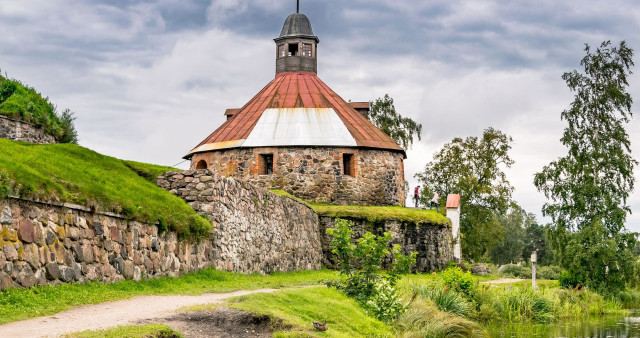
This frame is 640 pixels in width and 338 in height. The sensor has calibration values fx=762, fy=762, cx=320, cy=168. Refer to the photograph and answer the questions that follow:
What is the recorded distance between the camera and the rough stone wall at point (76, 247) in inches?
439

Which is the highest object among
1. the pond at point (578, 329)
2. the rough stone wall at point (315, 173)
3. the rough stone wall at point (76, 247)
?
the rough stone wall at point (315, 173)

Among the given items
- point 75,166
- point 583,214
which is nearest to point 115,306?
point 75,166

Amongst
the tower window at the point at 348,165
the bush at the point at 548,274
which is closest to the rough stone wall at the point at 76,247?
the tower window at the point at 348,165

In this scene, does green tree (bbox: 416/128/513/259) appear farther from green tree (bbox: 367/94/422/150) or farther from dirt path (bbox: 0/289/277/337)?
dirt path (bbox: 0/289/277/337)

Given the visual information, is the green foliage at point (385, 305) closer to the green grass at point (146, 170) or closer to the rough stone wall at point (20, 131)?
the green grass at point (146, 170)

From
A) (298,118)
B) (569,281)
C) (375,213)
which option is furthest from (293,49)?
(569,281)

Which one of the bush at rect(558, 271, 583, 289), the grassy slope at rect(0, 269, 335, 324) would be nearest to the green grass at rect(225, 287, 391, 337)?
the grassy slope at rect(0, 269, 335, 324)

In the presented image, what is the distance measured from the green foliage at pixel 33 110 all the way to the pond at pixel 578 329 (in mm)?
14844

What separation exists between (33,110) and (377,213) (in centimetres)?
1365

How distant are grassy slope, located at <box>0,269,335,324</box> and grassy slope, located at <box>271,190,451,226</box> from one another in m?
11.3

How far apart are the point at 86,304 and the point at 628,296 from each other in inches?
Result: 820

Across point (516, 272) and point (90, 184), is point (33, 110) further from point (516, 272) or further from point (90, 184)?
point (516, 272)

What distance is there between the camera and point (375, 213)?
100.0ft

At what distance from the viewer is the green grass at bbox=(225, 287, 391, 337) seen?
450 inches
